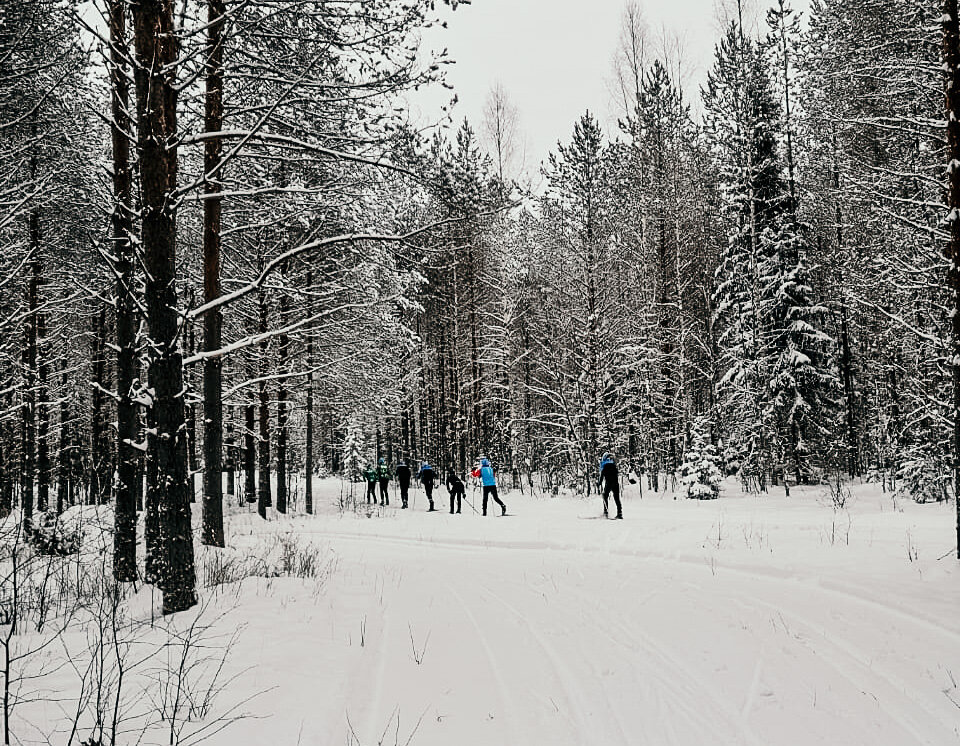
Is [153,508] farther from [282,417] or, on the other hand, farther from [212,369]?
[282,417]

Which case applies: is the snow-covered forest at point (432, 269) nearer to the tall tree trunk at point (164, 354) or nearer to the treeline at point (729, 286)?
the tall tree trunk at point (164, 354)

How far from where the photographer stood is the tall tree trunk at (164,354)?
562 centimetres

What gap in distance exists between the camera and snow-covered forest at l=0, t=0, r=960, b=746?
664cm

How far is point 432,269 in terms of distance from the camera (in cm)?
1497

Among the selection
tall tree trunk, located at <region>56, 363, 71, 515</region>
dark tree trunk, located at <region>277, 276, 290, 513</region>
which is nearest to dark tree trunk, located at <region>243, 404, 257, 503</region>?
dark tree trunk, located at <region>277, 276, 290, 513</region>

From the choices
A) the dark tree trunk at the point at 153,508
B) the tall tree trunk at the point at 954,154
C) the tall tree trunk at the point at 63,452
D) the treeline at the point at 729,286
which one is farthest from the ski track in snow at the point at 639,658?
the tall tree trunk at the point at 63,452

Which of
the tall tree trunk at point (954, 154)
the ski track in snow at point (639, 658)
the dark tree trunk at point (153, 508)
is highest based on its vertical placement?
the tall tree trunk at point (954, 154)

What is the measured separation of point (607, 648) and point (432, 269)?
10.9 meters

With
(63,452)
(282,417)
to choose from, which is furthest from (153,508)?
(63,452)

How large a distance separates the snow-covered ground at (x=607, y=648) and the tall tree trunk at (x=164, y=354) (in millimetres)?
596

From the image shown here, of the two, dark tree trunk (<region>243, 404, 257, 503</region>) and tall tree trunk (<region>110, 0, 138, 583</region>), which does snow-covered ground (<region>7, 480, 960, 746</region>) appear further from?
dark tree trunk (<region>243, 404, 257, 503</region>)

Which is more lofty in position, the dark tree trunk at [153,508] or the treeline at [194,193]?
the treeline at [194,193]

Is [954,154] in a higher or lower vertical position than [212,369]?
higher

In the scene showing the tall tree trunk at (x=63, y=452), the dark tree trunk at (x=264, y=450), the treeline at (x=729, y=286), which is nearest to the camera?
the dark tree trunk at (x=264, y=450)
